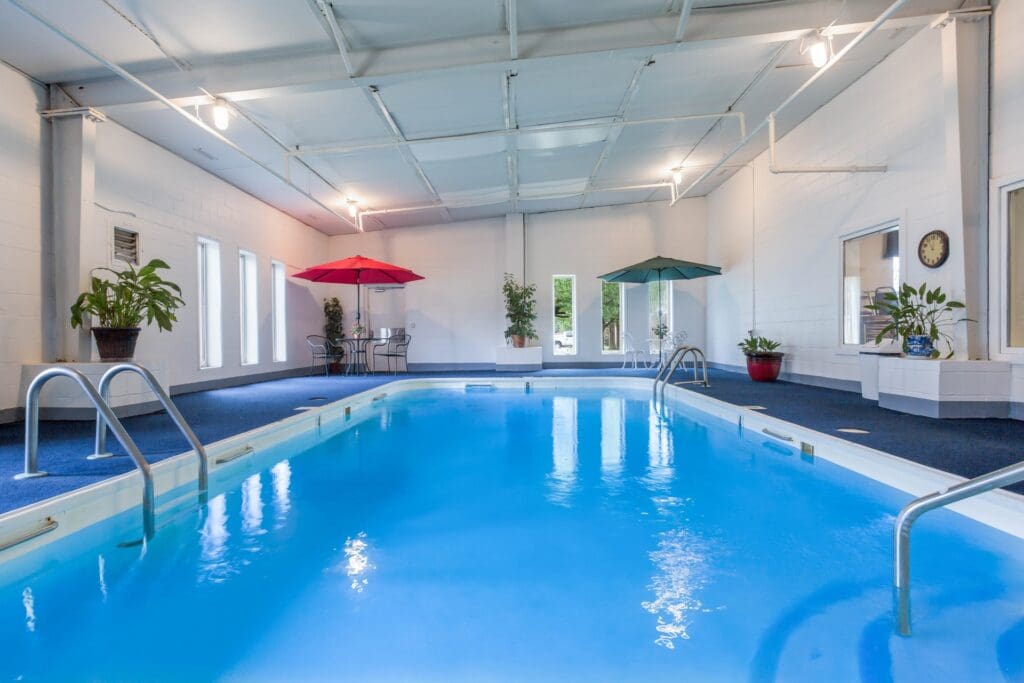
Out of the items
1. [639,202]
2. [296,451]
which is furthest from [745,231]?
[296,451]

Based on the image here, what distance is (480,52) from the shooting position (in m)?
4.28

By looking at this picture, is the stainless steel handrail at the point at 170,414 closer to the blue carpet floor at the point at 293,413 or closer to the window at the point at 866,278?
the blue carpet floor at the point at 293,413

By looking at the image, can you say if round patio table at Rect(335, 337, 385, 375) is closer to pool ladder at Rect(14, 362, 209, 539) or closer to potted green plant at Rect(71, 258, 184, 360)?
potted green plant at Rect(71, 258, 184, 360)

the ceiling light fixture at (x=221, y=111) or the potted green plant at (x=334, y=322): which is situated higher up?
the ceiling light fixture at (x=221, y=111)

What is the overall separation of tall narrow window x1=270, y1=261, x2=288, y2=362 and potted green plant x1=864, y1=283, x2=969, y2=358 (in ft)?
29.1

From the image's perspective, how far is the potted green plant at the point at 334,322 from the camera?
10109mm

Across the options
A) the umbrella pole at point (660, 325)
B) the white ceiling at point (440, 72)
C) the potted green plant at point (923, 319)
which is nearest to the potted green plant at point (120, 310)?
the white ceiling at point (440, 72)

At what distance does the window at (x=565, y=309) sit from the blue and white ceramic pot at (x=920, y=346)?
20.6ft

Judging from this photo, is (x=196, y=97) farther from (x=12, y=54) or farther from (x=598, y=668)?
(x=598, y=668)

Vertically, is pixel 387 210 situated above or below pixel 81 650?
above

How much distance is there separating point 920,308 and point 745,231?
4.19 m

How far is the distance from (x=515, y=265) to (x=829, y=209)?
555 centimetres

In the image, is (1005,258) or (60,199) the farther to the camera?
(60,199)

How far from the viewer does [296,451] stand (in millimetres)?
3918
